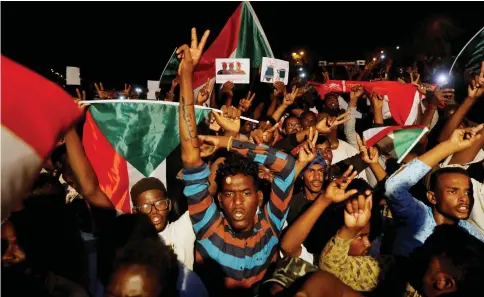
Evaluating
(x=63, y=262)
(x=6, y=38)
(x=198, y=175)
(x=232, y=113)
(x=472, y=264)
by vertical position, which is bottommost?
(x=63, y=262)

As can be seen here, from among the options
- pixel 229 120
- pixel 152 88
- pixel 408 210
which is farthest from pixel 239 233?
pixel 152 88

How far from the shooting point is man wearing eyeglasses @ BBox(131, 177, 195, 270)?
3012 mm

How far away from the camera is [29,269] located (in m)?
2.38

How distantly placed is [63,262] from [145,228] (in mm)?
516

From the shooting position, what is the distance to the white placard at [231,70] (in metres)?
5.91

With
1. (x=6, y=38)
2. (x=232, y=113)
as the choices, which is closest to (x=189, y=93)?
(x=232, y=113)

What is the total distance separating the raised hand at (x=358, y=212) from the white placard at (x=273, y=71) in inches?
145

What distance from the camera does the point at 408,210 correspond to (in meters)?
3.07

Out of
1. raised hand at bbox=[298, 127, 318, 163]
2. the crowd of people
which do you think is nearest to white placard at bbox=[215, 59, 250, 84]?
the crowd of people

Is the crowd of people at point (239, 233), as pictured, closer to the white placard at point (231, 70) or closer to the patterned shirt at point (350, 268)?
the patterned shirt at point (350, 268)

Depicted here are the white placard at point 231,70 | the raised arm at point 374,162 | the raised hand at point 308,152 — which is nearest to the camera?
the raised hand at point 308,152

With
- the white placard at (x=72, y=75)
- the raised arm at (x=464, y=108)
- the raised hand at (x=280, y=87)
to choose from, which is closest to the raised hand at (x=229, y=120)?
the raised arm at (x=464, y=108)

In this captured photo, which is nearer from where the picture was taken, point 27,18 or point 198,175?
point 198,175

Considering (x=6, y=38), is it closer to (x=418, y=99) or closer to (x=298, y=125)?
(x=298, y=125)
